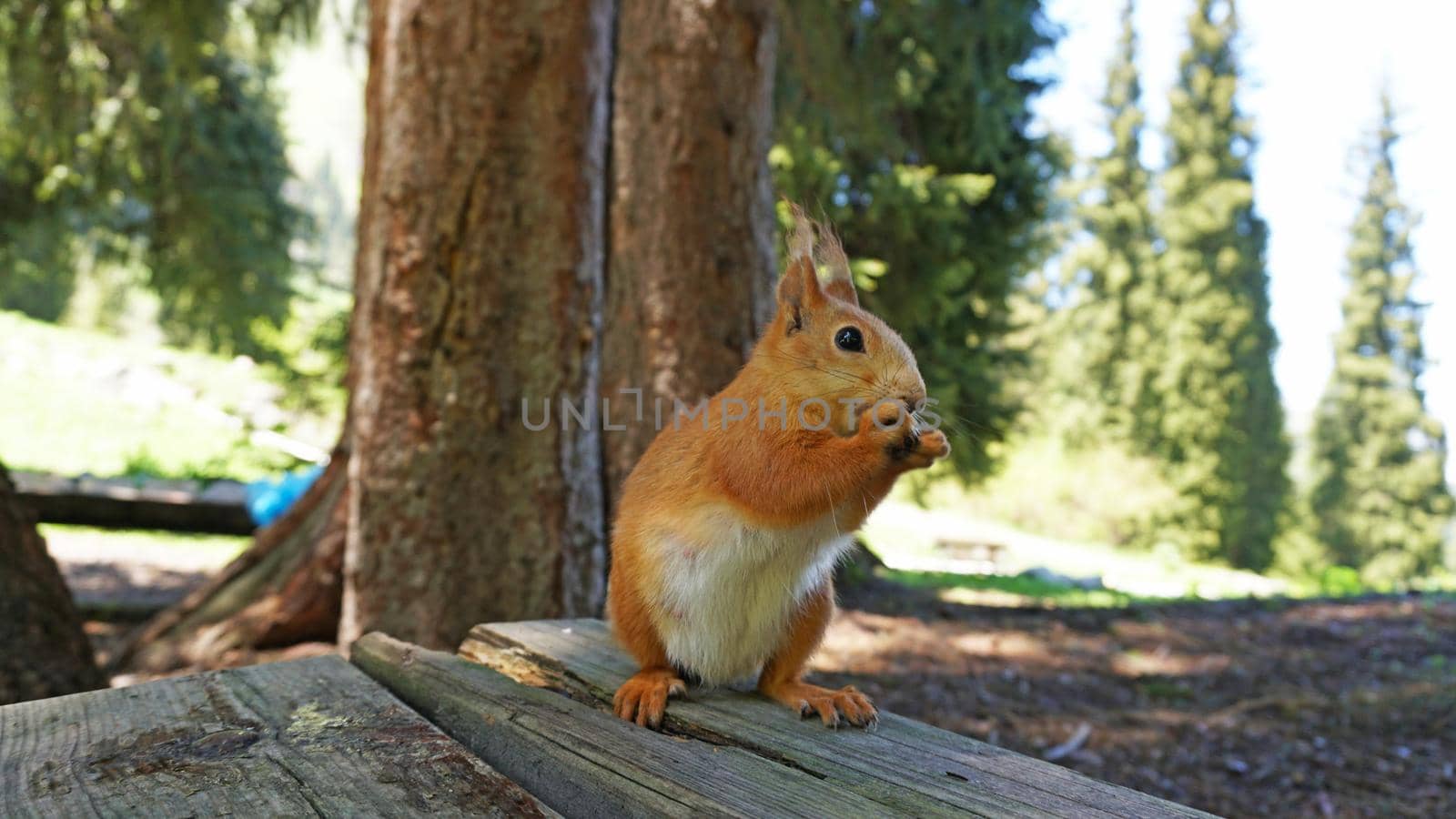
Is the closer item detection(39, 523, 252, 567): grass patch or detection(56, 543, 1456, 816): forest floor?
detection(56, 543, 1456, 816): forest floor

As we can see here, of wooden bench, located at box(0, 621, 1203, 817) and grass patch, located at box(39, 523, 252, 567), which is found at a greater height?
wooden bench, located at box(0, 621, 1203, 817)

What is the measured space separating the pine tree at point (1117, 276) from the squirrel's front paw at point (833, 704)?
20.0 m

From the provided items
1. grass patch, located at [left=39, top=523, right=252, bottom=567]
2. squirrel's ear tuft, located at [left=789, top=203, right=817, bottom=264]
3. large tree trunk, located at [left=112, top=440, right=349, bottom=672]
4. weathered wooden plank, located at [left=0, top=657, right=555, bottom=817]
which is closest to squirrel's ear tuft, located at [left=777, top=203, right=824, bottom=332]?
squirrel's ear tuft, located at [left=789, top=203, right=817, bottom=264]

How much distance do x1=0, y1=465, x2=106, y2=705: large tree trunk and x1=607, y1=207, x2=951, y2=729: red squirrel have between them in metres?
1.59

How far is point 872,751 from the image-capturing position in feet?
3.76

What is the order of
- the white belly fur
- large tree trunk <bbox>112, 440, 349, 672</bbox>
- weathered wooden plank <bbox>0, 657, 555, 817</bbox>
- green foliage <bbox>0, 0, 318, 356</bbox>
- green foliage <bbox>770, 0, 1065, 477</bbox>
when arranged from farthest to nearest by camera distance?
green foliage <bbox>770, 0, 1065, 477</bbox>
green foliage <bbox>0, 0, 318, 356</bbox>
large tree trunk <bbox>112, 440, 349, 672</bbox>
the white belly fur
weathered wooden plank <bbox>0, 657, 555, 817</bbox>

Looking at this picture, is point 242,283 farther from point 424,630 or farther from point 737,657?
point 737,657

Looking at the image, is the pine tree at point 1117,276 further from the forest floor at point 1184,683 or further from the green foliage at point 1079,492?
the forest floor at point 1184,683

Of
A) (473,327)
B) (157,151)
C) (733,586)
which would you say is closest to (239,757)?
(733,586)

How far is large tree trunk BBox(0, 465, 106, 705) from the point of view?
7.22 feet

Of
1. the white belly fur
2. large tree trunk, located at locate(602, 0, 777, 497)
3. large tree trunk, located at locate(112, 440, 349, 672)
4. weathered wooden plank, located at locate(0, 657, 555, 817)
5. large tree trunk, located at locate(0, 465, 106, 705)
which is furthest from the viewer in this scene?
large tree trunk, located at locate(112, 440, 349, 672)

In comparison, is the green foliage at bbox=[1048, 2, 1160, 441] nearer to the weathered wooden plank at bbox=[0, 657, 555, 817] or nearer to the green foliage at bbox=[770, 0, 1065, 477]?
the green foliage at bbox=[770, 0, 1065, 477]

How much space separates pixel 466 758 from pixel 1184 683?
387 centimetres

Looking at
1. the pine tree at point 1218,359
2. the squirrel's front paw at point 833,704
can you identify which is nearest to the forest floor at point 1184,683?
the squirrel's front paw at point 833,704
